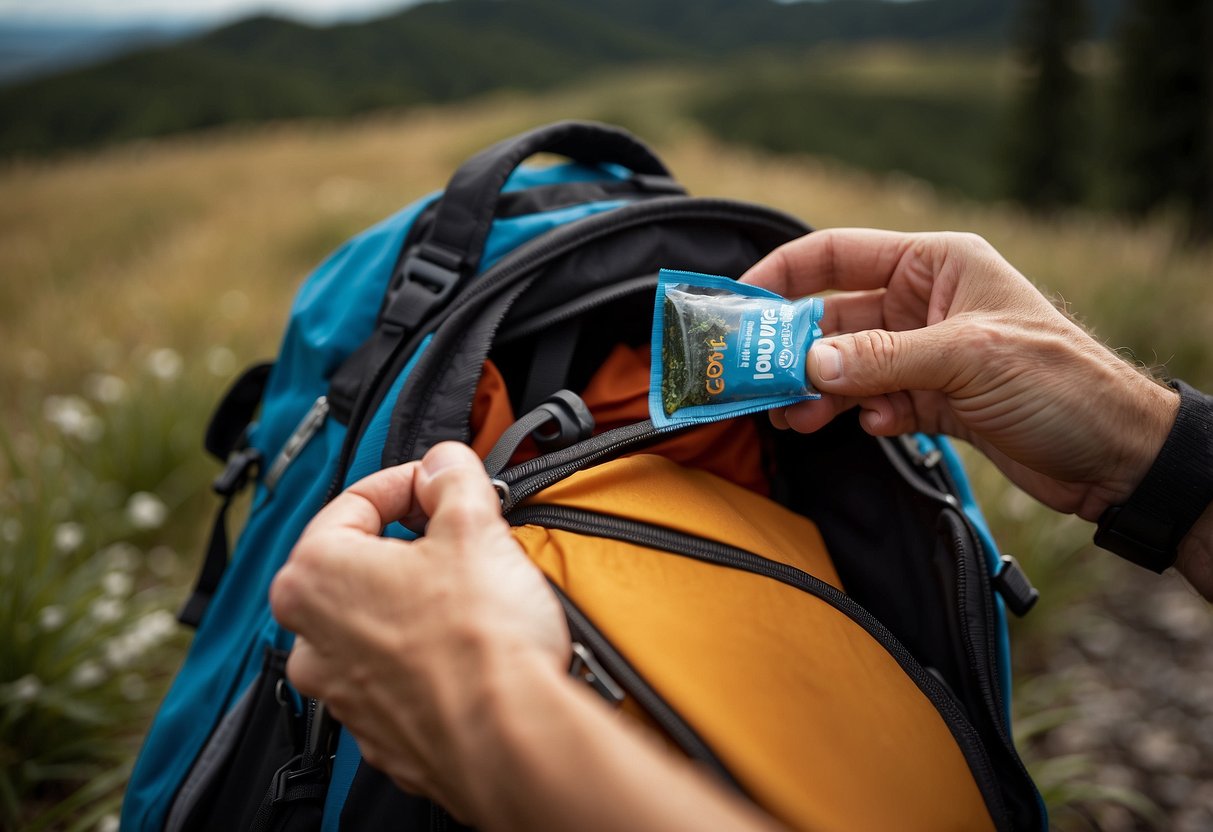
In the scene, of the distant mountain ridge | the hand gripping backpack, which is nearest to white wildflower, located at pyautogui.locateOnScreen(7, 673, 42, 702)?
the hand gripping backpack

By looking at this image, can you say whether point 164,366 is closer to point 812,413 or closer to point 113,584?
point 113,584

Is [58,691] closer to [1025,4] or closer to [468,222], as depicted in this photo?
[468,222]

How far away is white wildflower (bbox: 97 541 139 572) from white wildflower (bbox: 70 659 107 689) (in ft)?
0.99

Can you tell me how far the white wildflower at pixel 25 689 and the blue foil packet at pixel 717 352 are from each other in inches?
59.9

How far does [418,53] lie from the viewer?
2901 inches

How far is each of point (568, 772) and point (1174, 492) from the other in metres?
1.04

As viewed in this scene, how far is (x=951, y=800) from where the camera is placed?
2.85ft

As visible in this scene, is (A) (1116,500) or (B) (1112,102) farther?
(B) (1112,102)

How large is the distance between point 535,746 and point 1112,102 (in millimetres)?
20653

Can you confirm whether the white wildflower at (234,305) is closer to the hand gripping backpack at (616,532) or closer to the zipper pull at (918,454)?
the hand gripping backpack at (616,532)

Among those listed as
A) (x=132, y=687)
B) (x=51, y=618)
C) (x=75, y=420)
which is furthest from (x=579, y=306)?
(x=75, y=420)

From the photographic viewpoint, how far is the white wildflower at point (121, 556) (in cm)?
200

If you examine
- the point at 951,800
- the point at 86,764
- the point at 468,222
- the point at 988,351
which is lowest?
the point at 86,764

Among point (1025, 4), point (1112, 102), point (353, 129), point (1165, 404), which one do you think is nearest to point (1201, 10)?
point (1112, 102)
